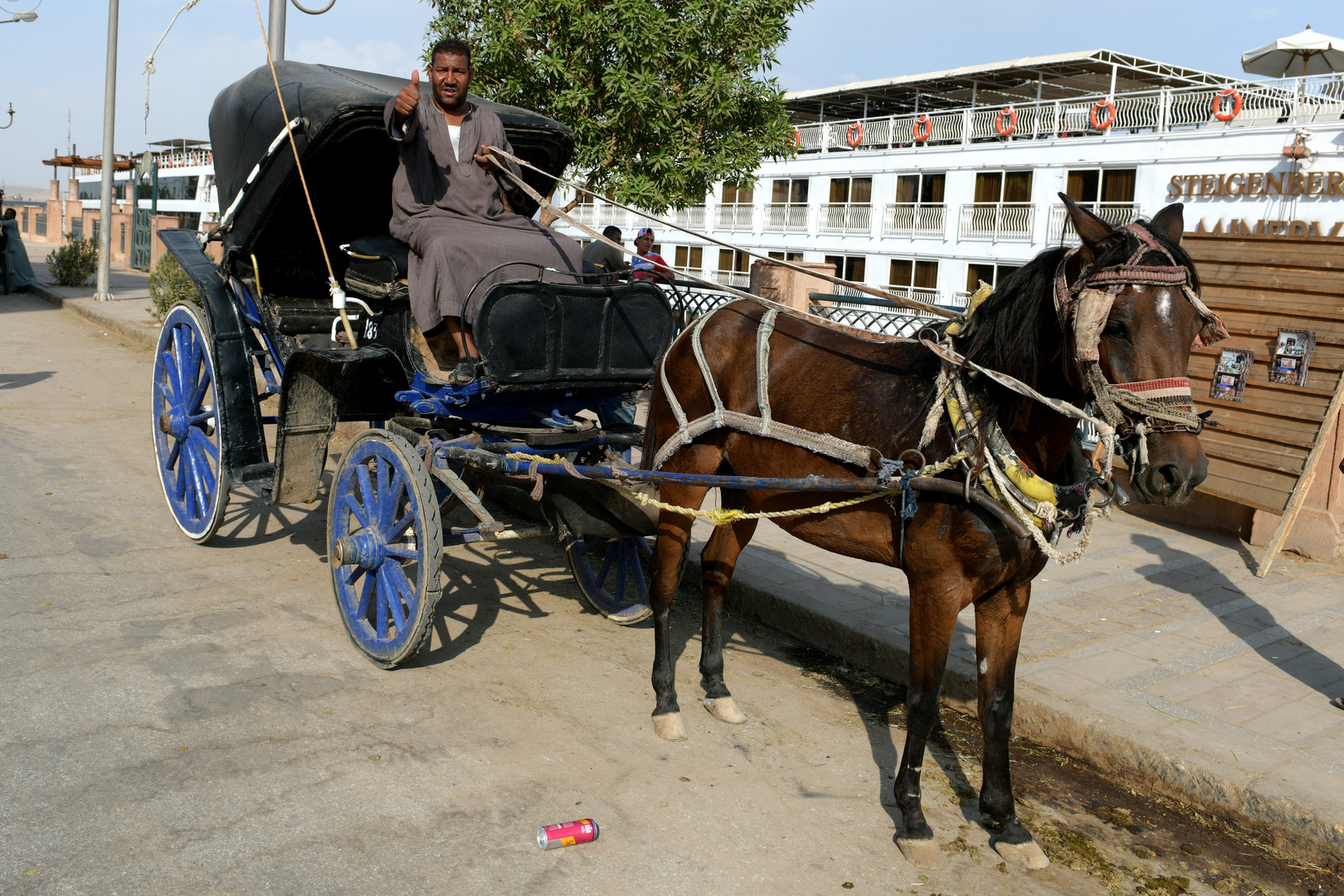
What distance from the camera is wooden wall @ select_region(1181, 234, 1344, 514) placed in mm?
6664

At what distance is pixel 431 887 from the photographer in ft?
9.59

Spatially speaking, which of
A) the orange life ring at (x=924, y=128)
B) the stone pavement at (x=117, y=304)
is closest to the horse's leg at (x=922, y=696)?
the stone pavement at (x=117, y=304)

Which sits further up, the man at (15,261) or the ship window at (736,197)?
the ship window at (736,197)

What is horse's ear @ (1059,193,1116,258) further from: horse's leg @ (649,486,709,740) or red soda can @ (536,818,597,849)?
red soda can @ (536,818,597,849)

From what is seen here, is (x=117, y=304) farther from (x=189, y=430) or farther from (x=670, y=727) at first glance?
(x=670, y=727)

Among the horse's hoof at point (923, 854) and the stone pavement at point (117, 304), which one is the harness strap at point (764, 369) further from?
the stone pavement at point (117, 304)

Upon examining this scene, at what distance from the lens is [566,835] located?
319 centimetres

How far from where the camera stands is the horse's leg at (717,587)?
433 cm

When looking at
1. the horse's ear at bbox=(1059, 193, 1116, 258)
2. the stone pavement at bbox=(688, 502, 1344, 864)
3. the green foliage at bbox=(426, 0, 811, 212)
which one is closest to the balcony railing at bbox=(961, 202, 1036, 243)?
the green foliage at bbox=(426, 0, 811, 212)

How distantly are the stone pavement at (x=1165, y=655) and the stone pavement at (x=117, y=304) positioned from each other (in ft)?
37.4

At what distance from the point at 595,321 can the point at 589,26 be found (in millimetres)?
6781

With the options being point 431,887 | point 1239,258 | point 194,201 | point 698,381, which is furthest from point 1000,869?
point 194,201

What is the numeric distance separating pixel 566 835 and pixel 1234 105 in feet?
78.4

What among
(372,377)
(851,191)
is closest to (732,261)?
(851,191)
